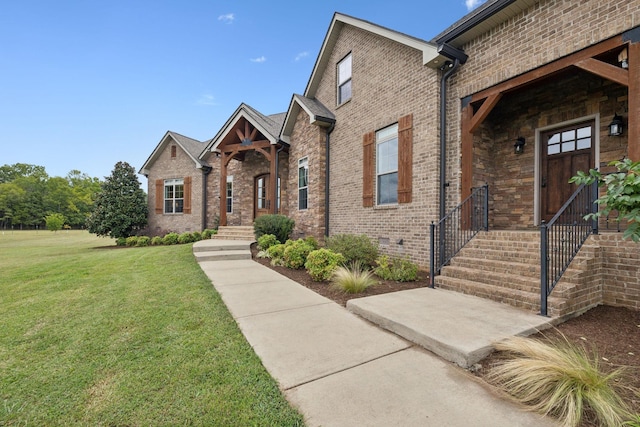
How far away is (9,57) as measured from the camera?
17156mm

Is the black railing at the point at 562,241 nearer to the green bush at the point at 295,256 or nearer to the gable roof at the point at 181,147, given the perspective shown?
the green bush at the point at 295,256

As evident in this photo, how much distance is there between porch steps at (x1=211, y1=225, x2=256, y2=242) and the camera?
1057 cm

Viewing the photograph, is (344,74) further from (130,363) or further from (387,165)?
(130,363)

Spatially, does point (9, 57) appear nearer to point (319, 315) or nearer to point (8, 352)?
point (8, 352)

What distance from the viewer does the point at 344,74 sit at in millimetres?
9125

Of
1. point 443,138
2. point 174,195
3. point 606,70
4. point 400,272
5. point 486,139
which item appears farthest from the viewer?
point 174,195

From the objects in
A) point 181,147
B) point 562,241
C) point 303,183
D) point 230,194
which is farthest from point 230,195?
point 562,241

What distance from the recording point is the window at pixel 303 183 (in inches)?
397

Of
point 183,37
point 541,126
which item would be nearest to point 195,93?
point 183,37

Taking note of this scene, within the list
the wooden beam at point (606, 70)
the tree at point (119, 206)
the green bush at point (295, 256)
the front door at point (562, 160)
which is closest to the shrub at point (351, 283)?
the green bush at point (295, 256)

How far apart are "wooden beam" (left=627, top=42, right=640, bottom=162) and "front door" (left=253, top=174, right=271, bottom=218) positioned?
437 inches

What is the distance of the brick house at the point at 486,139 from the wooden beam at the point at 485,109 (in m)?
0.02

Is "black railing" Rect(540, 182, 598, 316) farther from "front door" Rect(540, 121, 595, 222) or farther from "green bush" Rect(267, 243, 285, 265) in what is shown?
"green bush" Rect(267, 243, 285, 265)

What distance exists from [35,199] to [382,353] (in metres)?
65.6
